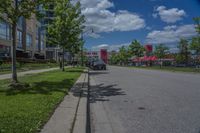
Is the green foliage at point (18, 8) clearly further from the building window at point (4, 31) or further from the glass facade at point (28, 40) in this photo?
the glass facade at point (28, 40)

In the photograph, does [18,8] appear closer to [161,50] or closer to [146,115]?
[146,115]

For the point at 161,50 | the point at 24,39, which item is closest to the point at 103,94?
the point at 24,39

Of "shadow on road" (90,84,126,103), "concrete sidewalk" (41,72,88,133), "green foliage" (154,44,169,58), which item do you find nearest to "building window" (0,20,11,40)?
"shadow on road" (90,84,126,103)

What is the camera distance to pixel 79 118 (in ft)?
24.9

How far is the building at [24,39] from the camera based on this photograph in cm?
5062

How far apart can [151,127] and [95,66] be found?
3994 centimetres

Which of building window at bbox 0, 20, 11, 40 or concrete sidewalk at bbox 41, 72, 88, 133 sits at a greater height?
building window at bbox 0, 20, 11, 40

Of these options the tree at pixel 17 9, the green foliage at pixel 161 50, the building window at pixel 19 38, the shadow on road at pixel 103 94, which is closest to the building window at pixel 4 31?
the building window at pixel 19 38

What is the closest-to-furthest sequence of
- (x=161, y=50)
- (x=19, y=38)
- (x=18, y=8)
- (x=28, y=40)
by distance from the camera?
(x=18, y=8) < (x=19, y=38) < (x=28, y=40) < (x=161, y=50)

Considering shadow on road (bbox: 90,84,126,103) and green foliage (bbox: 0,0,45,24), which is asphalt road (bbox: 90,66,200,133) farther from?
green foliage (bbox: 0,0,45,24)

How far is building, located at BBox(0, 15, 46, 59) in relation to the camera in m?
50.6

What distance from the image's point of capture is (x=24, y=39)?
6681 cm

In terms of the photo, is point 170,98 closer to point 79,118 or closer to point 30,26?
point 79,118

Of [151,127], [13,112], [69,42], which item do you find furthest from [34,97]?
[69,42]
